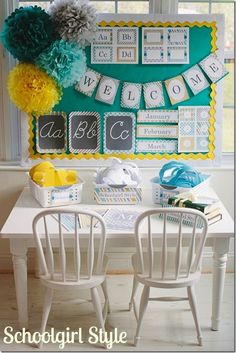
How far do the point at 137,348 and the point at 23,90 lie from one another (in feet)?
4.83

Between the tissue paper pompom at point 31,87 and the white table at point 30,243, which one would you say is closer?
the white table at point 30,243

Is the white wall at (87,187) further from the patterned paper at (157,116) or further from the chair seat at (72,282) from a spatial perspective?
the chair seat at (72,282)

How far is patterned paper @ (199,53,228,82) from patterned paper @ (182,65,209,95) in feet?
0.11

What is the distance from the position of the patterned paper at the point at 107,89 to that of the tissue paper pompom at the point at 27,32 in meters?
0.39

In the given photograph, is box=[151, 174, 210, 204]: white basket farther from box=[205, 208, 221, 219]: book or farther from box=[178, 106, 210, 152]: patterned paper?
box=[178, 106, 210, 152]: patterned paper

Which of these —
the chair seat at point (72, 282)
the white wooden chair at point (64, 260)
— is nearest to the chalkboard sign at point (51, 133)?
the white wooden chair at point (64, 260)

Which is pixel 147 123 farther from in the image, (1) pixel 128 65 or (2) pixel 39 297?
(2) pixel 39 297

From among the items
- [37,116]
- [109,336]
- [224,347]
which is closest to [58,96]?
[37,116]

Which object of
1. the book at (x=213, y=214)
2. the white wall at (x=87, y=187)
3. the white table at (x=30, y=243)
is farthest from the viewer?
the white wall at (x=87, y=187)

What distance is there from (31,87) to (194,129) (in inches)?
38.5

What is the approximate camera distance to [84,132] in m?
3.35

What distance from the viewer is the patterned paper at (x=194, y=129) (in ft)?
11.0

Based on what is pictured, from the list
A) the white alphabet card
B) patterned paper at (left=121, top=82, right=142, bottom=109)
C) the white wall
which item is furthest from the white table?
the white alphabet card

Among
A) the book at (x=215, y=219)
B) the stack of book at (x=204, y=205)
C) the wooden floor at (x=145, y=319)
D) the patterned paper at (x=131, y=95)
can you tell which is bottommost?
the wooden floor at (x=145, y=319)
